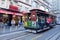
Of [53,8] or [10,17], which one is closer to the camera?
[10,17]

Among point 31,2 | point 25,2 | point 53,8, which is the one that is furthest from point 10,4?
point 53,8

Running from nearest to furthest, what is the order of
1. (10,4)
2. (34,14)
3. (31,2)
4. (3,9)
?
(34,14) → (3,9) → (10,4) → (31,2)

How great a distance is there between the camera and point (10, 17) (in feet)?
116

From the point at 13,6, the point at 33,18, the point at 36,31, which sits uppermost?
the point at 13,6

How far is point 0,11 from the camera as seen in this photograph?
28.3 metres

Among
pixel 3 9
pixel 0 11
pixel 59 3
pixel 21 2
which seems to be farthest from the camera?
pixel 59 3

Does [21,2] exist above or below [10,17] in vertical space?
above

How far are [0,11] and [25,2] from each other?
14440 mm

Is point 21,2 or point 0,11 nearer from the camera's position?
point 0,11

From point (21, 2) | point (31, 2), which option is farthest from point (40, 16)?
→ point (31, 2)

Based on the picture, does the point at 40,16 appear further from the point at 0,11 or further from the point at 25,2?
the point at 25,2

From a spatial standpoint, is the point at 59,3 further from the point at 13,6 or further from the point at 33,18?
the point at 33,18

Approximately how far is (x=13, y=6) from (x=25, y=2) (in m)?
8.05

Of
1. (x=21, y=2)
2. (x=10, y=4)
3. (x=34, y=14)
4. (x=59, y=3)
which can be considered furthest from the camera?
(x=59, y=3)
